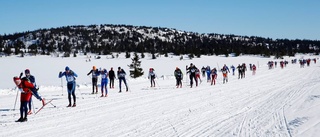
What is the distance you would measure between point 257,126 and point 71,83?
8.36m

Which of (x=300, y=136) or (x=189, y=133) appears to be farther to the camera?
(x=189, y=133)

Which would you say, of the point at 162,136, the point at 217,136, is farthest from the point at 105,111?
the point at 217,136

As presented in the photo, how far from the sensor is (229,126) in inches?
352

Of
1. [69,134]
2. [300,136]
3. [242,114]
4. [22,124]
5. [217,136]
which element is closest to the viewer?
[300,136]

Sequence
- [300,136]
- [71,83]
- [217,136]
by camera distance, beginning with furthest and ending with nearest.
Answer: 1. [71,83]
2. [217,136]
3. [300,136]

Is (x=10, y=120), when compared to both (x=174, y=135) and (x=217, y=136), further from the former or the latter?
(x=217, y=136)

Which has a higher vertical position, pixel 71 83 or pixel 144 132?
pixel 71 83

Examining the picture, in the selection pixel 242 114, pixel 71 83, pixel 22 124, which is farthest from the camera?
pixel 71 83

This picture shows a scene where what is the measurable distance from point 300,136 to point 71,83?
31.9ft

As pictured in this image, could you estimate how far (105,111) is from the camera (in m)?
12.3

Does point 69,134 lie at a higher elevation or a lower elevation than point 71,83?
lower

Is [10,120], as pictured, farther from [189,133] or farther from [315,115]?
[315,115]

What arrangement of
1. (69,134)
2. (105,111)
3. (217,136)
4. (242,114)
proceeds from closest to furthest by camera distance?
(217,136)
(69,134)
(242,114)
(105,111)

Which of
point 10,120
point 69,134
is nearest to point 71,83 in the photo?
point 10,120
